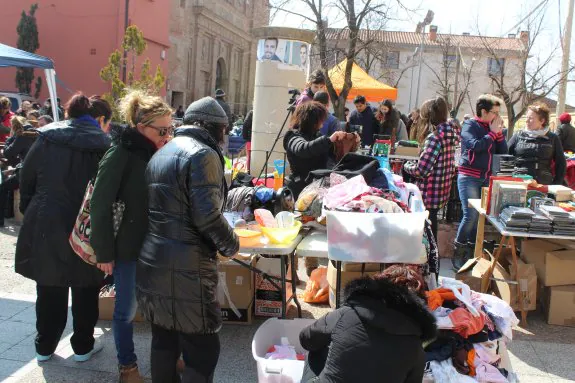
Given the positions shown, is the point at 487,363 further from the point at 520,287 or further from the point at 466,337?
the point at 520,287

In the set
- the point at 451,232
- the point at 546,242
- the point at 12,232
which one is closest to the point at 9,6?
the point at 12,232

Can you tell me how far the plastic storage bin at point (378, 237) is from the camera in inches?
126

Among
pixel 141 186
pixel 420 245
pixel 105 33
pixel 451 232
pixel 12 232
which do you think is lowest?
pixel 12 232

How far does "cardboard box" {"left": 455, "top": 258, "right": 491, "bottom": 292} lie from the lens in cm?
461

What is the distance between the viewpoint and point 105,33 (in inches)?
853

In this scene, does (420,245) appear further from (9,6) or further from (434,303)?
(9,6)

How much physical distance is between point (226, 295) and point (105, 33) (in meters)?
20.2

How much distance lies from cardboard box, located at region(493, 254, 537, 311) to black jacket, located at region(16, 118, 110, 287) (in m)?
3.25

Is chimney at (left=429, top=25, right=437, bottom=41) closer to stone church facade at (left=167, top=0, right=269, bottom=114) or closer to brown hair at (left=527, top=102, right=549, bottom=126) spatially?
stone church facade at (left=167, top=0, right=269, bottom=114)

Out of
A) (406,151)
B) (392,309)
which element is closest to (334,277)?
(392,309)

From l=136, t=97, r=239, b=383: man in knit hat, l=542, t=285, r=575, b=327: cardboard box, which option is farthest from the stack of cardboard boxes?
l=136, t=97, r=239, b=383: man in knit hat

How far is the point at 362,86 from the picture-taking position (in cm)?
1409

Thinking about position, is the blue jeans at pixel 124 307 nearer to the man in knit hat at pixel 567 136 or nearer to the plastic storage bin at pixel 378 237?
the plastic storage bin at pixel 378 237

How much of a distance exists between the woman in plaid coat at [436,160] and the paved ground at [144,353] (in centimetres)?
154
